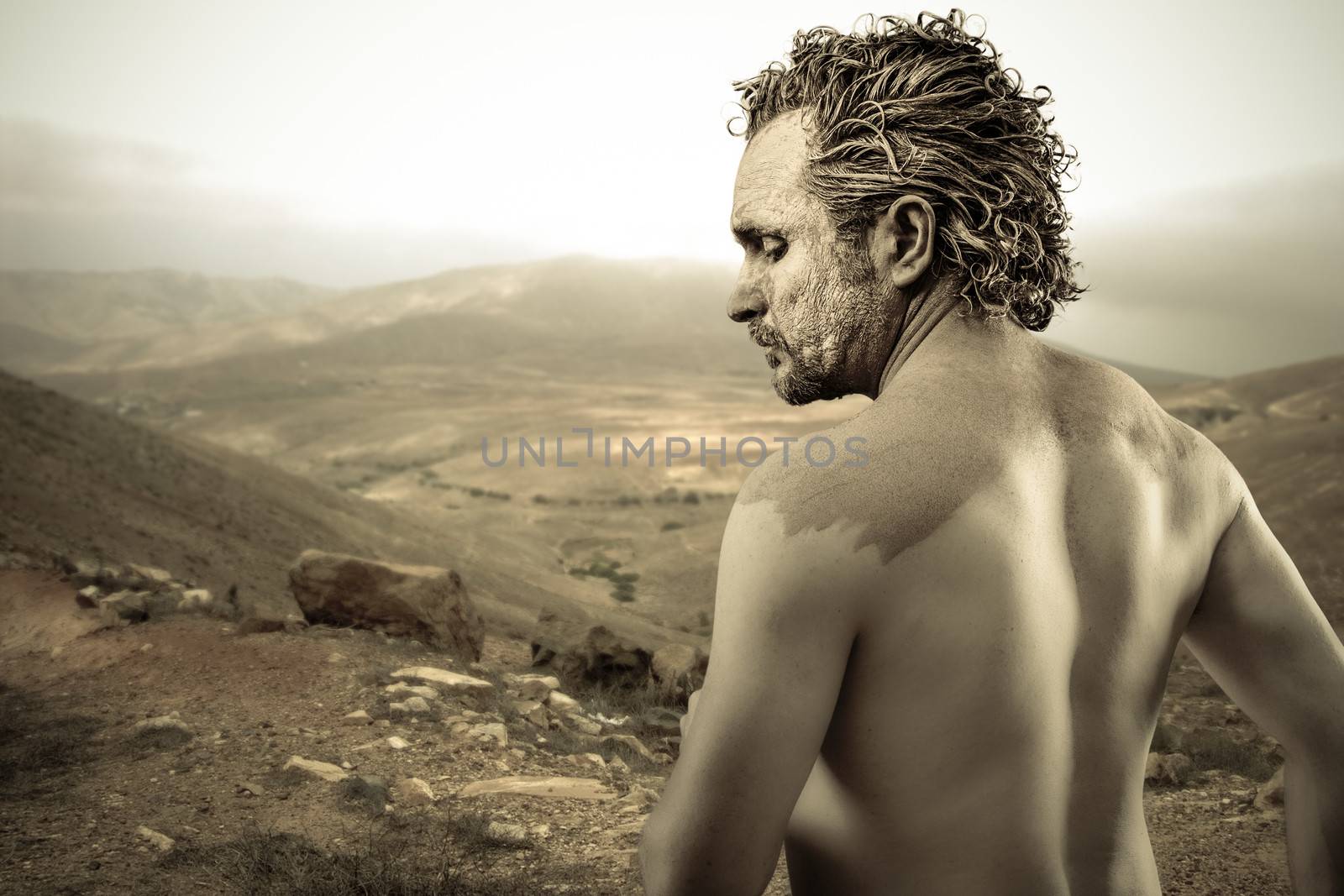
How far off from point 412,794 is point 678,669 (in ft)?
10.1

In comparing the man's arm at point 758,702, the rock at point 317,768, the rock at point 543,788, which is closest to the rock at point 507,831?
the rock at point 543,788

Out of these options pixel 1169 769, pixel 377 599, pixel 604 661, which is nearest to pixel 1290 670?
pixel 1169 769

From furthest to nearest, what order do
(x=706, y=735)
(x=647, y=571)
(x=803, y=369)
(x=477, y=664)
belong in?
(x=647, y=571) → (x=477, y=664) → (x=803, y=369) → (x=706, y=735)

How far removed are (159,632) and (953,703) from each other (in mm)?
6110

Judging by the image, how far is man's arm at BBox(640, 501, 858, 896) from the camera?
932mm

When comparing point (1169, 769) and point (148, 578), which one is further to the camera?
point (148, 578)

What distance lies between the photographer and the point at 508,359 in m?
77.9

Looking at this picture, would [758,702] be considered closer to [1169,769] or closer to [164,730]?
[164,730]

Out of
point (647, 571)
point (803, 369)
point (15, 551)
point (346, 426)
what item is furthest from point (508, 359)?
point (803, 369)

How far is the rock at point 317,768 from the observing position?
164 inches

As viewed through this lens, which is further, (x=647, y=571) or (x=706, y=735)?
(x=647, y=571)

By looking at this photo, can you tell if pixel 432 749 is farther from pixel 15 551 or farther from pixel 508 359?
pixel 508 359

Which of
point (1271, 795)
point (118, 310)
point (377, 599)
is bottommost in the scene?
point (1271, 795)

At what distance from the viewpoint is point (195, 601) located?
694 centimetres
